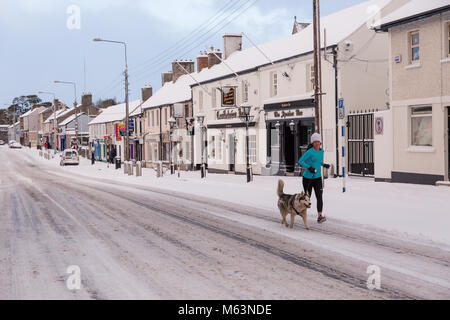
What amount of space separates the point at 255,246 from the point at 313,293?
292cm

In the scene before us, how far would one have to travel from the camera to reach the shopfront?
89.6 feet

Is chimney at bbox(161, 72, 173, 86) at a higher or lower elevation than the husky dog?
higher

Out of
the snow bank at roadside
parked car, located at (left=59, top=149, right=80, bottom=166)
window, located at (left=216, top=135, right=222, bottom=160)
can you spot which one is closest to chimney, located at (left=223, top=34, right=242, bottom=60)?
window, located at (left=216, top=135, right=222, bottom=160)

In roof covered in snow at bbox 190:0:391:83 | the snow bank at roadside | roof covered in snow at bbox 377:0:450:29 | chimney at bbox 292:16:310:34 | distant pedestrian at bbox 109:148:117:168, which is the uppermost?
chimney at bbox 292:16:310:34

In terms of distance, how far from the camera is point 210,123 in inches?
1526

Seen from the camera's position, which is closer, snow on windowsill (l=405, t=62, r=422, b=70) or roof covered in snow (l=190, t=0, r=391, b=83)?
snow on windowsill (l=405, t=62, r=422, b=70)

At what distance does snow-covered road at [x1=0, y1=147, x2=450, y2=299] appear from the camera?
6117 mm

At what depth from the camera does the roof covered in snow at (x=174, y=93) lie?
148ft

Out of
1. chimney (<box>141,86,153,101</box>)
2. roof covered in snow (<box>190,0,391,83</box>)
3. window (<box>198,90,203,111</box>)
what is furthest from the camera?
chimney (<box>141,86,153,101</box>)

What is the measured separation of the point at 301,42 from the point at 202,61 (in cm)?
1712

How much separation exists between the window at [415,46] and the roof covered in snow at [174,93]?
25.2m

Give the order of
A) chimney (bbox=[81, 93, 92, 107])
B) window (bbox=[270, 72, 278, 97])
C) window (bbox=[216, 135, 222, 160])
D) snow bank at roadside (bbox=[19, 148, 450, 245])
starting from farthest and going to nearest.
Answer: chimney (bbox=[81, 93, 92, 107]) < window (bbox=[216, 135, 222, 160]) < window (bbox=[270, 72, 278, 97]) < snow bank at roadside (bbox=[19, 148, 450, 245])

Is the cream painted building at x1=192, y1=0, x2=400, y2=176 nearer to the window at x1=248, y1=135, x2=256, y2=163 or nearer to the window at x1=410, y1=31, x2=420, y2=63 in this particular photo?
the window at x1=248, y1=135, x2=256, y2=163

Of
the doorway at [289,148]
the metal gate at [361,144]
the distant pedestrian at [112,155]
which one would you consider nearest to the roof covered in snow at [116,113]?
the distant pedestrian at [112,155]
